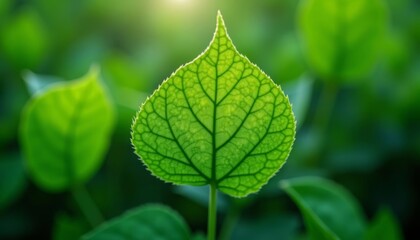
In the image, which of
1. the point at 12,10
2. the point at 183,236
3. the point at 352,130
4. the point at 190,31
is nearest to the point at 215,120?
the point at 183,236

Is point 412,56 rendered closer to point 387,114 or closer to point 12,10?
point 387,114

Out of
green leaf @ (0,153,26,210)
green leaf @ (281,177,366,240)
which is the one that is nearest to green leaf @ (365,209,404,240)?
green leaf @ (281,177,366,240)

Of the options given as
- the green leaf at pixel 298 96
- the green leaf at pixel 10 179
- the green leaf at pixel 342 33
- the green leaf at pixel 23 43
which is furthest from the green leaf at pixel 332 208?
the green leaf at pixel 23 43

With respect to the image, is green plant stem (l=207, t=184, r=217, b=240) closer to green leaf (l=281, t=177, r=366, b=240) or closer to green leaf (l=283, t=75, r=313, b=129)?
green leaf (l=281, t=177, r=366, b=240)

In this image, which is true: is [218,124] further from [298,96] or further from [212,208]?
[298,96]

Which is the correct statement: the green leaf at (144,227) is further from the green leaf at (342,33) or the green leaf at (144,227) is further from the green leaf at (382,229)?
the green leaf at (342,33)

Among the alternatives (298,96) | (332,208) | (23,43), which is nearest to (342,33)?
(298,96)

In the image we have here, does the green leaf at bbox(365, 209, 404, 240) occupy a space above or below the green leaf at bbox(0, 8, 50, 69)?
below
